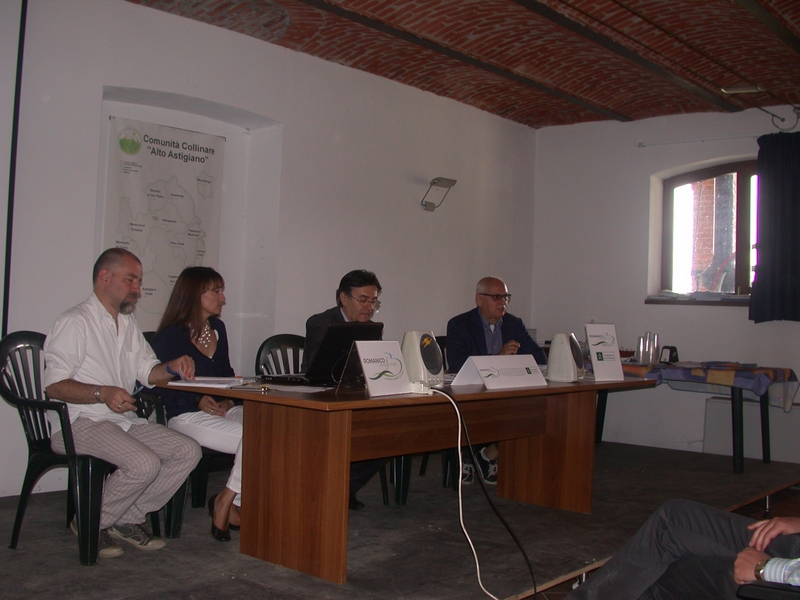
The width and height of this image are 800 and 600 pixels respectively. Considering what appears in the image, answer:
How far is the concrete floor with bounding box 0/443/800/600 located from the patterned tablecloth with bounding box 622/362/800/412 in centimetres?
83

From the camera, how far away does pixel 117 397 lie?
8.99ft

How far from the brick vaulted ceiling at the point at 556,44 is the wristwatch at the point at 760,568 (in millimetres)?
3383

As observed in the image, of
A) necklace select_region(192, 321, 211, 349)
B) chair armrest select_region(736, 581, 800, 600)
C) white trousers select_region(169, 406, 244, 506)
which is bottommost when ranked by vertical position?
chair armrest select_region(736, 581, 800, 600)

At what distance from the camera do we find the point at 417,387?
2.90 metres

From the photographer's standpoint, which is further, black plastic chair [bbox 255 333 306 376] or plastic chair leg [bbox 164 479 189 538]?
black plastic chair [bbox 255 333 306 376]

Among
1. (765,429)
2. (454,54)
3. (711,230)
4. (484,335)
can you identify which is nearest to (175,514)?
(484,335)

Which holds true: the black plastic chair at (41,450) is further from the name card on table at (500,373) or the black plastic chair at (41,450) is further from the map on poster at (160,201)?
the name card on table at (500,373)

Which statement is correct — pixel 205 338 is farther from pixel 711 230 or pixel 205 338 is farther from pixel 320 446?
pixel 711 230

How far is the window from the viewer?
6285 mm

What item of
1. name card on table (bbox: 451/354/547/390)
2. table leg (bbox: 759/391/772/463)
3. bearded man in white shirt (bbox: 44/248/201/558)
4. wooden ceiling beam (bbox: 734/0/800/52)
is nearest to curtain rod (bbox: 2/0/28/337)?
bearded man in white shirt (bbox: 44/248/201/558)

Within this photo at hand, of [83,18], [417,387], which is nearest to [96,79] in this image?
[83,18]

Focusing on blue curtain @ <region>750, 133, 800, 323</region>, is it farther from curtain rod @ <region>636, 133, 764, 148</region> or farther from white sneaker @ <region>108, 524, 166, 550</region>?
white sneaker @ <region>108, 524, 166, 550</region>

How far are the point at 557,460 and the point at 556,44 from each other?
2833 millimetres

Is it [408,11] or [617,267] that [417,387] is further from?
[617,267]
